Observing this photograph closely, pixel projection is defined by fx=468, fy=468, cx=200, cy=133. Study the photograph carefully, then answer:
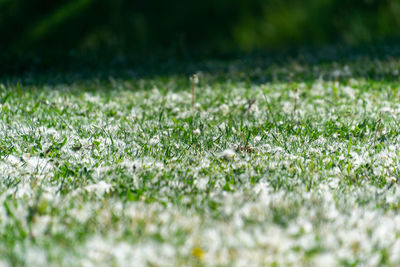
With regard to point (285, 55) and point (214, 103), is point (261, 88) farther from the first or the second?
point (285, 55)

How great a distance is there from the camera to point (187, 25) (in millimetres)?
12352

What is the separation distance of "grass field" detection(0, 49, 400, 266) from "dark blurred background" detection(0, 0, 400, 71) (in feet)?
18.5

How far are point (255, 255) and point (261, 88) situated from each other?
14.9 feet

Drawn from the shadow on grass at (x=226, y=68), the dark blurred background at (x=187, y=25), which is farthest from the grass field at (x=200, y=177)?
the dark blurred background at (x=187, y=25)

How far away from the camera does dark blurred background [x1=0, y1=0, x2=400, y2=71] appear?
11.5m

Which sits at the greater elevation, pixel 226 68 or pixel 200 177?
pixel 226 68

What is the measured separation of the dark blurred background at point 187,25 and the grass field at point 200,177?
5649 millimetres

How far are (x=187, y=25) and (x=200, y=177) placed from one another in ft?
31.7

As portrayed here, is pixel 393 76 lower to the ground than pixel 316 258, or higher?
higher

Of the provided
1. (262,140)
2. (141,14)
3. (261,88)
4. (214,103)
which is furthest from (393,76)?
(141,14)

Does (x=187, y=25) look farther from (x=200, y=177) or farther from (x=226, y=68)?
(x=200, y=177)

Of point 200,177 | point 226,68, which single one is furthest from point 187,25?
point 200,177

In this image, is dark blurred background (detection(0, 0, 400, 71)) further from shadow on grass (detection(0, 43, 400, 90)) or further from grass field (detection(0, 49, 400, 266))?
grass field (detection(0, 49, 400, 266))

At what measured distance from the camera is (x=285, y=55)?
32.6 ft
